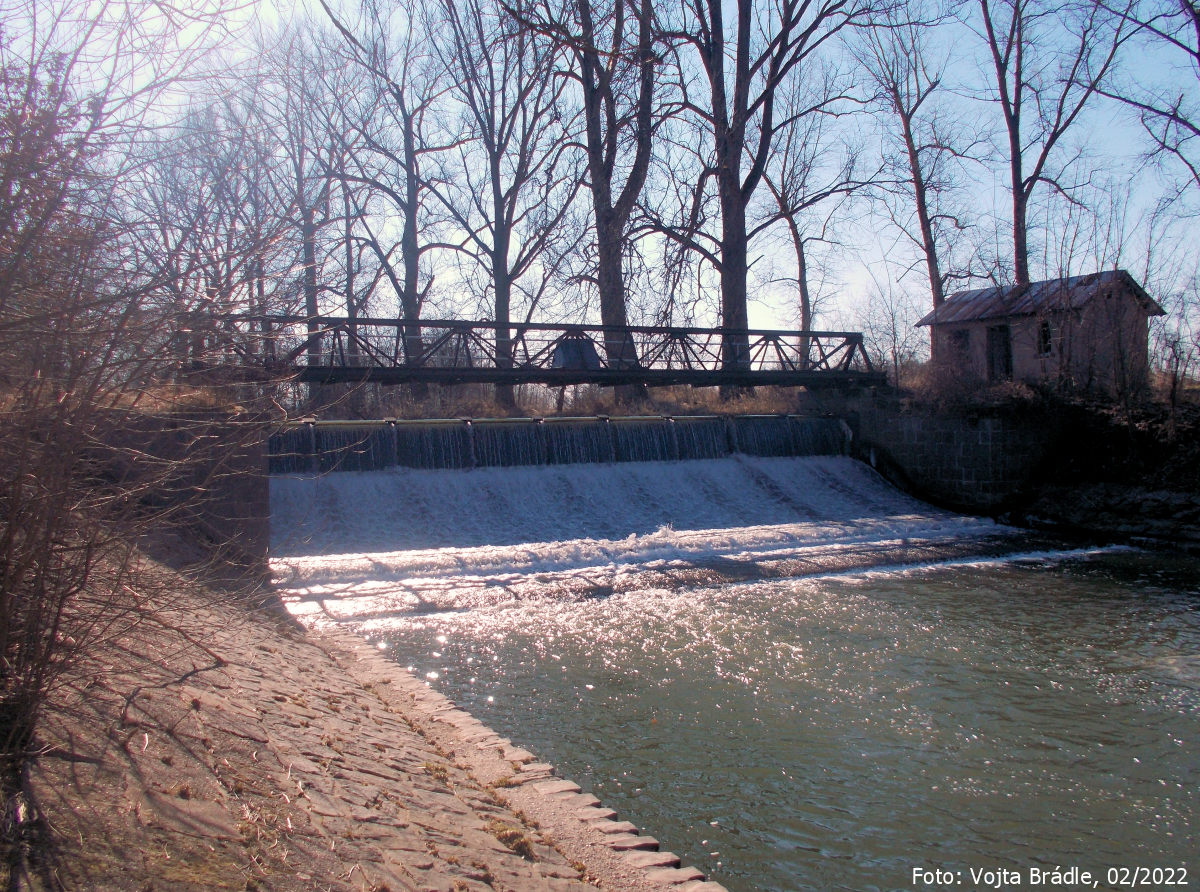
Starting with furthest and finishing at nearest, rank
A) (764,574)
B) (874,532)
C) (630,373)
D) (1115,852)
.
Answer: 1. (630,373)
2. (874,532)
3. (764,574)
4. (1115,852)

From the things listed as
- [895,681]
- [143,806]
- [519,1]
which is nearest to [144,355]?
[143,806]

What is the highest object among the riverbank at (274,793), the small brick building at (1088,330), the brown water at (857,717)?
the small brick building at (1088,330)

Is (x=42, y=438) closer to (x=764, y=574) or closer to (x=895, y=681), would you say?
(x=895, y=681)

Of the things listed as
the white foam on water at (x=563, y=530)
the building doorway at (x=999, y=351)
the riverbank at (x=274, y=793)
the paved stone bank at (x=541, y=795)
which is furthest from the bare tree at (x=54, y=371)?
the building doorway at (x=999, y=351)

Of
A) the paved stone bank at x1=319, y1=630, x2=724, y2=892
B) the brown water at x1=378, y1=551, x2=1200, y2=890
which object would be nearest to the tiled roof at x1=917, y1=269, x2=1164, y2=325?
the brown water at x1=378, y1=551, x2=1200, y2=890

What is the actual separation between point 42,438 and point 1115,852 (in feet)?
17.3

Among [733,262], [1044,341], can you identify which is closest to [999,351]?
[1044,341]

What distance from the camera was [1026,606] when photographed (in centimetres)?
997

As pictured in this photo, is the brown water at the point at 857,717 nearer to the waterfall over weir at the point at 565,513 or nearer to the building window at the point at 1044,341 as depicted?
the waterfall over weir at the point at 565,513

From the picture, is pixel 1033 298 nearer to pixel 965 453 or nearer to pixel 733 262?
pixel 965 453

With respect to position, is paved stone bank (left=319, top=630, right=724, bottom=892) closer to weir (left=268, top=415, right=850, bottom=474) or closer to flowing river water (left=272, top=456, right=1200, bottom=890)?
flowing river water (left=272, top=456, right=1200, bottom=890)

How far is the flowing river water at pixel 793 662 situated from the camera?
15.5 ft

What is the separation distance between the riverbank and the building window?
20650 millimetres

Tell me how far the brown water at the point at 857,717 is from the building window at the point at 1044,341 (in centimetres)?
1289
